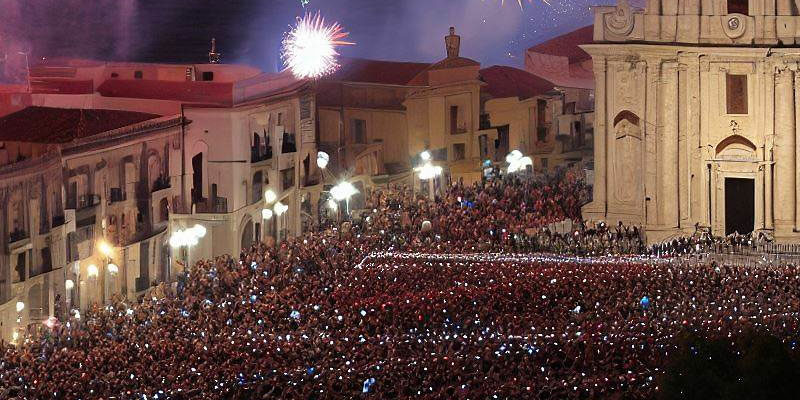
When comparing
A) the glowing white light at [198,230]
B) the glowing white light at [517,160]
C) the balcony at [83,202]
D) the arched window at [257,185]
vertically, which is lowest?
the glowing white light at [198,230]

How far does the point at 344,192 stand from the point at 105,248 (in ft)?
36.8

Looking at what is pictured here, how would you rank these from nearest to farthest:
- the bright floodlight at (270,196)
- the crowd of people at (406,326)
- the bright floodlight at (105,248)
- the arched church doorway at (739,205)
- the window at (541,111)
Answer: the crowd of people at (406,326) < the bright floodlight at (105,248) < the arched church doorway at (739,205) < the bright floodlight at (270,196) < the window at (541,111)

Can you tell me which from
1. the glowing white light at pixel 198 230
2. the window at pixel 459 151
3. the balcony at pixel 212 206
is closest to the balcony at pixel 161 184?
the glowing white light at pixel 198 230

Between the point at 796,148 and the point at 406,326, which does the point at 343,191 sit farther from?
the point at 406,326

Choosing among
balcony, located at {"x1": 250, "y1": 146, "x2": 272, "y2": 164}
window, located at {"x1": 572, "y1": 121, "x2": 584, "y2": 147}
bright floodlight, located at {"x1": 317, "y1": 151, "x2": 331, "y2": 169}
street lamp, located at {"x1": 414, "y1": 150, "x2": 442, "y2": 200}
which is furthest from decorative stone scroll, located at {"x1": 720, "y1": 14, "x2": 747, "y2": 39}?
bright floodlight, located at {"x1": 317, "y1": 151, "x2": 331, "y2": 169}

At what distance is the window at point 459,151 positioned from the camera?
59250mm

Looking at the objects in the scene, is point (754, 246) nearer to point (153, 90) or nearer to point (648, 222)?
point (648, 222)

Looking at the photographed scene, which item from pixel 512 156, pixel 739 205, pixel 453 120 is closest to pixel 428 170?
pixel 453 120

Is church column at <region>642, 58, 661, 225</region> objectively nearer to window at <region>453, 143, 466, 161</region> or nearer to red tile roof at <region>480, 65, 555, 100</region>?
window at <region>453, 143, 466, 161</region>

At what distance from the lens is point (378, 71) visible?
2371 inches

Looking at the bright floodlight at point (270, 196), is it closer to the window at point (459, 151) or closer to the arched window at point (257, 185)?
the arched window at point (257, 185)

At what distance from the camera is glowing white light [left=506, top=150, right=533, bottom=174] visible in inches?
2327

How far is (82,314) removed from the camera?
4466 cm

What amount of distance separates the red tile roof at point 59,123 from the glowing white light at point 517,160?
12.7 m
